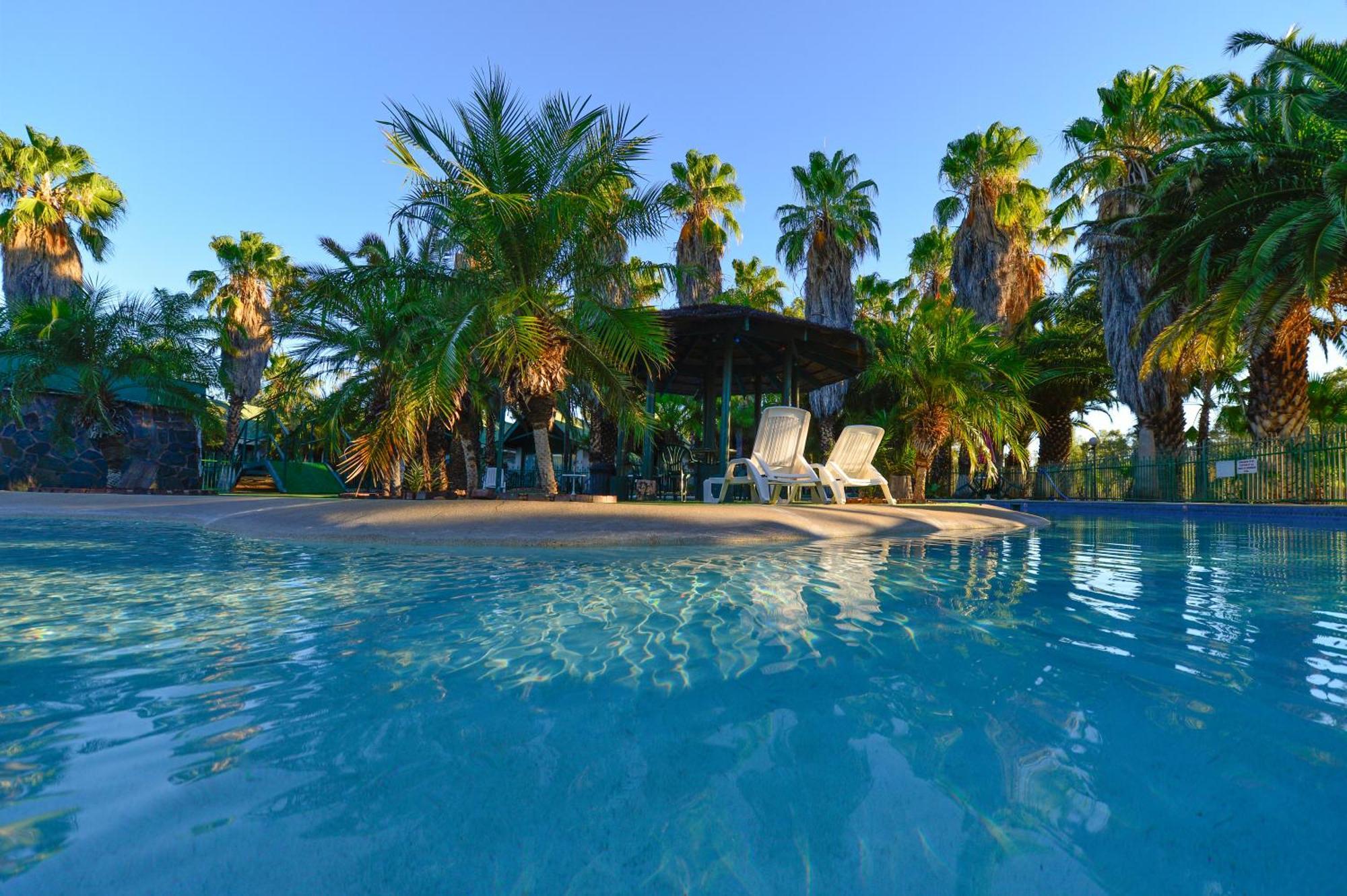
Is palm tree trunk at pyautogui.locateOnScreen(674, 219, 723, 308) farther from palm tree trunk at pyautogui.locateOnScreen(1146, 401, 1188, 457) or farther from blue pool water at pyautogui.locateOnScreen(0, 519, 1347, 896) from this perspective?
blue pool water at pyautogui.locateOnScreen(0, 519, 1347, 896)

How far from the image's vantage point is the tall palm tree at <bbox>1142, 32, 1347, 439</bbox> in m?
11.2

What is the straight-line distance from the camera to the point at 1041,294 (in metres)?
26.2

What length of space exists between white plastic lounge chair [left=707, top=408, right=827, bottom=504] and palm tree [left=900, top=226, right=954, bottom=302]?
61.8ft

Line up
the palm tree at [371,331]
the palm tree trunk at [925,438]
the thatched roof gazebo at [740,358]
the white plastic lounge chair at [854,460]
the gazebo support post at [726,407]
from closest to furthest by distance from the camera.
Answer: the palm tree at [371,331]
the white plastic lounge chair at [854,460]
the thatched roof gazebo at [740,358]
the gazebo support post at [726,407]
the palm tree trunk at [925,438]

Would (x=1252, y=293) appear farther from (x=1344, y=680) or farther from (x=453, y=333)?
(x=453, y=333)

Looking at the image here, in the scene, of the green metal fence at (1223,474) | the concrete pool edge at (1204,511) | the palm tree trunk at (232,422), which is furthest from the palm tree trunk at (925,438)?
the palm tree trunk at (232,422)

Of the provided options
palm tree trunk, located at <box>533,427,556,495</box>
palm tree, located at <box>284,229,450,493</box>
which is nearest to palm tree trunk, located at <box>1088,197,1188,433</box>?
palm tree trunk, located at <box>533,427,556,495</box>

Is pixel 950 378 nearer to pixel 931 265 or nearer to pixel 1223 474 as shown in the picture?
pixel 1223 474

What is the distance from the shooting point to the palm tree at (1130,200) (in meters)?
17.5

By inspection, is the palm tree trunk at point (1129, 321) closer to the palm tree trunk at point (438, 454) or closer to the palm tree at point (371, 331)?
the palm tree at point (371, 331)

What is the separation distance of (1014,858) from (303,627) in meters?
3.10

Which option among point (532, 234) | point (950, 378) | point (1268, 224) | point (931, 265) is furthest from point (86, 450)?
point (931, 265)

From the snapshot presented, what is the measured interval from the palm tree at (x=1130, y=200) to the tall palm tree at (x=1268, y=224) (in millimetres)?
1555

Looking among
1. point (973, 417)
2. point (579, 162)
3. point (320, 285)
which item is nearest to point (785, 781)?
point (579, 162)
